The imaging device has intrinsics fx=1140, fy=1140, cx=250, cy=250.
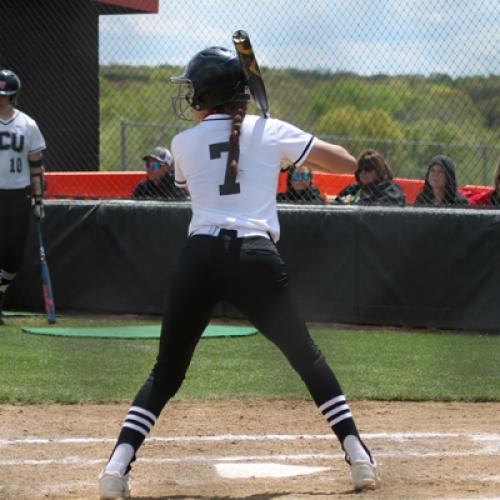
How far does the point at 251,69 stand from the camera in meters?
4.18

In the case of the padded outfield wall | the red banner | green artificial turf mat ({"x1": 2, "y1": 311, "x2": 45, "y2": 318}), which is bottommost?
green artificial turf mat ({"x1": 2, "y1": 311, "x2": 45, "y2": 318})

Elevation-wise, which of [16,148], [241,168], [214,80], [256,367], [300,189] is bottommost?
[256,367]

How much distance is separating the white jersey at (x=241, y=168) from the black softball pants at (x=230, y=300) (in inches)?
2.4

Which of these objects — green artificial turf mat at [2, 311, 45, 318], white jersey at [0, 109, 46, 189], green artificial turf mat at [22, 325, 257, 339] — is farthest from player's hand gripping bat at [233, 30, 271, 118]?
Answer: green artificial turf mat at [2, 311, 45, 318]

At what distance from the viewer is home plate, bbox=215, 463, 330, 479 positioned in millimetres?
4520

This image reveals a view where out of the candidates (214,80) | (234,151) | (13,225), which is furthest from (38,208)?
(234,151)

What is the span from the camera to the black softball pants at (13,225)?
9.30m

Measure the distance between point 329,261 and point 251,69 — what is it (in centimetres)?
522

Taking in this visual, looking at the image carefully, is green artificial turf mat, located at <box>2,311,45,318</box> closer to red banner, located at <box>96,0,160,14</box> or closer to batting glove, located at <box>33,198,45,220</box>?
batting glove, located at <box>33,198,45,220</box>

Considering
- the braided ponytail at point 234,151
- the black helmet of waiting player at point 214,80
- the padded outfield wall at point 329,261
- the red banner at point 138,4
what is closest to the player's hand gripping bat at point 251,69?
the black helmet of waiting player at point 214,80

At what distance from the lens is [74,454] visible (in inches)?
193

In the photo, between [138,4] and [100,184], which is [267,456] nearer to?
[138,4]

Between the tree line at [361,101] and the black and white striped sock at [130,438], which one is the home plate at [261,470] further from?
the tree line at [361,101]

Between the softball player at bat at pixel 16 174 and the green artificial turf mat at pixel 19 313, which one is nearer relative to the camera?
the softball player at bat at pixel 16 174
